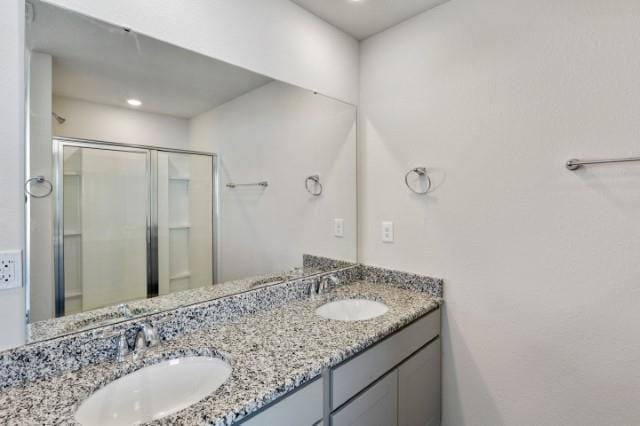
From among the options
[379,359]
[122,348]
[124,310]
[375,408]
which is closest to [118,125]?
[124,310]

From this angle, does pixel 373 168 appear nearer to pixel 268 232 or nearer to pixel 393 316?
pixel 268 232

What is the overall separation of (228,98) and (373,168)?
94 centimetres

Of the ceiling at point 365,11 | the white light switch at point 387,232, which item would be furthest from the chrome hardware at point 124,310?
the ceiling at point 365,11

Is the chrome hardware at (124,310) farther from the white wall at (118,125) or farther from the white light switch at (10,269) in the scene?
the white wall at (118,125)

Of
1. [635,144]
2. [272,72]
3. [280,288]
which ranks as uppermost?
[272,72]

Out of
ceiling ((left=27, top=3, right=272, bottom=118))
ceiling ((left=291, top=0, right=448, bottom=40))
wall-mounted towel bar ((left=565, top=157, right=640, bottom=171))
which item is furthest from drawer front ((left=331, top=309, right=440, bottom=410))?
ceiling ((left=291, top=0, right=448, bottom=40))

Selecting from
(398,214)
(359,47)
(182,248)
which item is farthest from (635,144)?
(182,248)

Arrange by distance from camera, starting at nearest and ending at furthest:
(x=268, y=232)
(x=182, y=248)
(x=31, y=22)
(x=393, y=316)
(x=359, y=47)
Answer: (x=31, y=22) < (x=182, y=248) < (x=393, y=316) < (x=268, y=232) < (x=359, y=47)

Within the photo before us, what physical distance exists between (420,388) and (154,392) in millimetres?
1176

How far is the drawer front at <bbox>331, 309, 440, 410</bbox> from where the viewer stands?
3.74 feet

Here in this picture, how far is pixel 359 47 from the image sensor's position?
205cm

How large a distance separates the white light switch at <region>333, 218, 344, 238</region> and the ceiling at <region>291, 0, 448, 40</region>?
1.14 m

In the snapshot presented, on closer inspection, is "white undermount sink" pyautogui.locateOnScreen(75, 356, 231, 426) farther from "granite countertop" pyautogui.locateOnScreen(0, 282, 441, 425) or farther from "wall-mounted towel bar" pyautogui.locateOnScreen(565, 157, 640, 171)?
"wall-mounted towel bar" pyautogui.locateOnScreen(565, 157, 640, 171)

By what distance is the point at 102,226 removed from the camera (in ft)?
3.73
